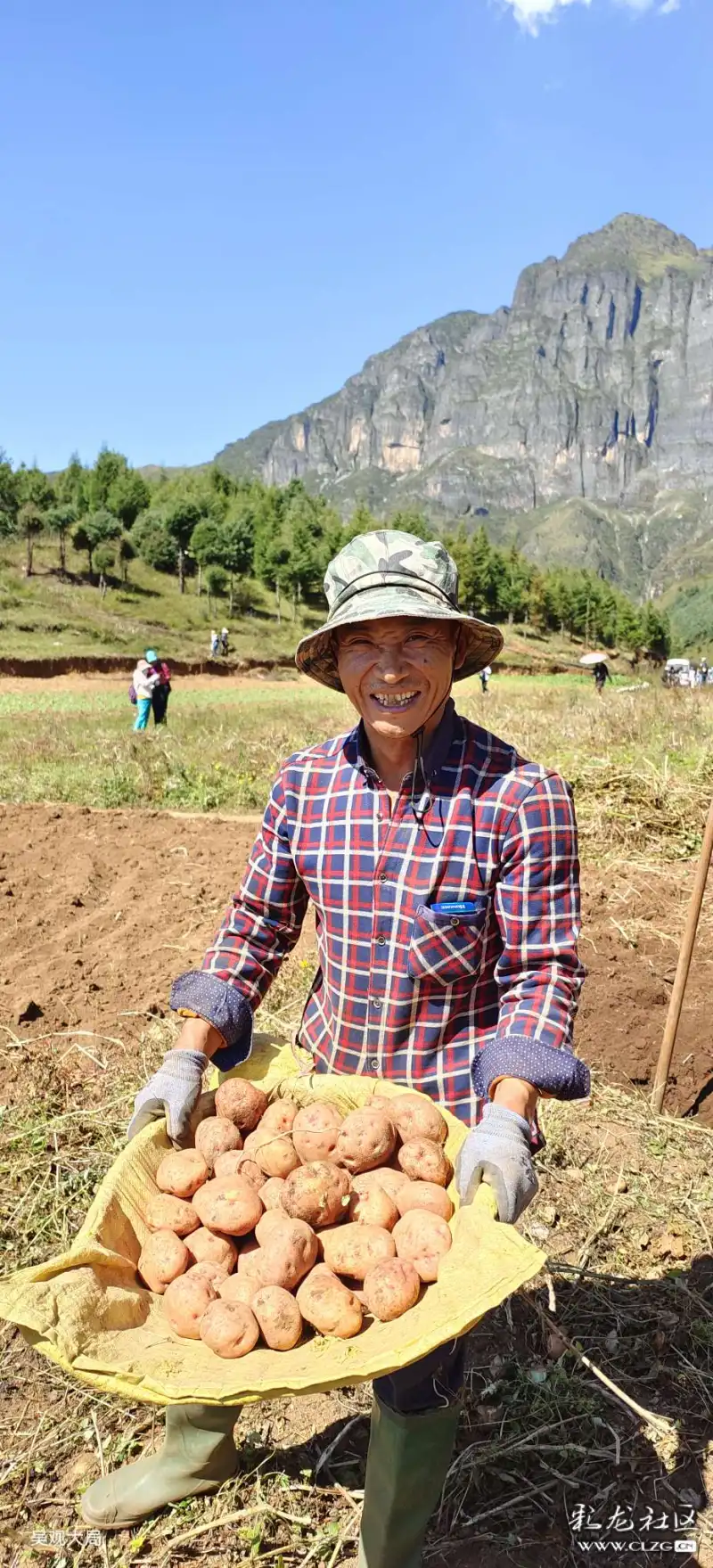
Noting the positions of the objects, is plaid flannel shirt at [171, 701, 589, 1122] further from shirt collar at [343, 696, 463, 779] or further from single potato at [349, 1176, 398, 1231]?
single potato at [349, 1176, 398, 1231]

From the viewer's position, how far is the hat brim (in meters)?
1.58

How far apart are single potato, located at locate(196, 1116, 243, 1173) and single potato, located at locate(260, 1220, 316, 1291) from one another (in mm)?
213

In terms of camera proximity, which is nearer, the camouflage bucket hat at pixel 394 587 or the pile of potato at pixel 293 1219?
the pile of potato at pixel 293 1219

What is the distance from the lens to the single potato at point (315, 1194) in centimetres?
152

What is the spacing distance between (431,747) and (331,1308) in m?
0.94

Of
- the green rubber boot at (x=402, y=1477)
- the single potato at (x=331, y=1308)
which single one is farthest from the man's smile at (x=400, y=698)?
the green rubber boot at (x=402, y=1477)

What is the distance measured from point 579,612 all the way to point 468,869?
67323 millimetres

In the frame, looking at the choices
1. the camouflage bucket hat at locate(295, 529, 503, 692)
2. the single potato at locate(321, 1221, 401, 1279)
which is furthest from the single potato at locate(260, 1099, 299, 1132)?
the camouflage bucket hat at locate(295, 529, 503, 692)

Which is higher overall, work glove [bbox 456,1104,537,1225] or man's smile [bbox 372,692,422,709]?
man's smile [bbox 372,692,422,709]

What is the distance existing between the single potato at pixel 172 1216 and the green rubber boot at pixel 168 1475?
2.03 feet

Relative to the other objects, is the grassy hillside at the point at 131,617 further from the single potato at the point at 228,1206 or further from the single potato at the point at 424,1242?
the single potato at the point at 424,1242

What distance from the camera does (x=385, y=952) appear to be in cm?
176

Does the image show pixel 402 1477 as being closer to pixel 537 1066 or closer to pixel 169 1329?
pixel 169 1329

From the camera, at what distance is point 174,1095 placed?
1684 mm
